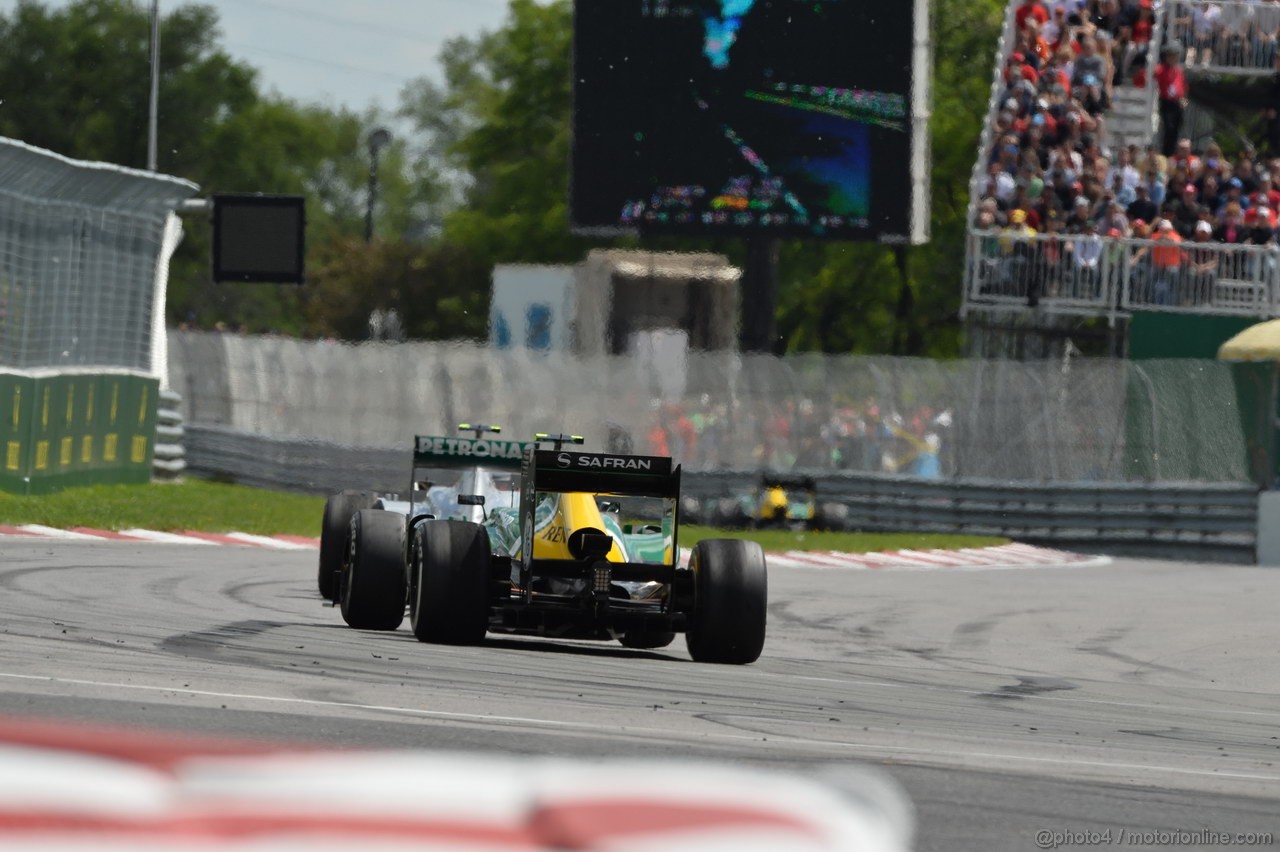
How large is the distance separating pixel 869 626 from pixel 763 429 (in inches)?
500

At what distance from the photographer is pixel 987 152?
1222 inches

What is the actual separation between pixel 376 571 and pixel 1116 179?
20.9m

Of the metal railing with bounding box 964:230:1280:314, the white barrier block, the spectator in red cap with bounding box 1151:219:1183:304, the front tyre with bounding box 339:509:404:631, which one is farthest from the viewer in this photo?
the spectator in red cap with bounding box 1151:219:1183:304

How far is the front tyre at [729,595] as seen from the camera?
10914mm

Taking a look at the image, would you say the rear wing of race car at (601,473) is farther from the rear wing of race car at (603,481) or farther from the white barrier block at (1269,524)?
the white barrier block at (1269,524)

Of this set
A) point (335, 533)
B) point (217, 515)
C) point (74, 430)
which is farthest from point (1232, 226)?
point (335, 533)

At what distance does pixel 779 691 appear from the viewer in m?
9.91

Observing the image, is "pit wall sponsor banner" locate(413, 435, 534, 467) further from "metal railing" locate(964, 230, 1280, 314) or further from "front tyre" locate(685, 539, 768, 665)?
"metal railing" locate(964, 230, 1280, 314)

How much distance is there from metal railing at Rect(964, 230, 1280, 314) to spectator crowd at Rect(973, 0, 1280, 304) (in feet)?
0.07

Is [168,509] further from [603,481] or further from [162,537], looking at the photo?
[603,481]

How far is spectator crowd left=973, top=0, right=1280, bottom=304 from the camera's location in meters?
29.2

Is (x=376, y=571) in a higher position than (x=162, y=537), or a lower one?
higher

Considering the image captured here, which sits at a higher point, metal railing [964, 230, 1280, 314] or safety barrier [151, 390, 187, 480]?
metal railing [964, 230, 1280, 314]

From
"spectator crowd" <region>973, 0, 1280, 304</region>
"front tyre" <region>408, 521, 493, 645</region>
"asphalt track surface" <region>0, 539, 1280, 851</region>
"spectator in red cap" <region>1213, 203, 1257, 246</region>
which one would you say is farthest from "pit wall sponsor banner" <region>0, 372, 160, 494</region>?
"spectator in red cap" <region>1213, 203, 1257, 246</region>
